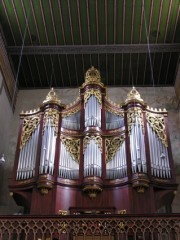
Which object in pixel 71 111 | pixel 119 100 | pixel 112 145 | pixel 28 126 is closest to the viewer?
pixel 112 145

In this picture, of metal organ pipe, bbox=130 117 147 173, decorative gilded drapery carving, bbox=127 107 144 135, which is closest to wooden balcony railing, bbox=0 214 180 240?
metal organ pipe, bbox=130 117 147 173

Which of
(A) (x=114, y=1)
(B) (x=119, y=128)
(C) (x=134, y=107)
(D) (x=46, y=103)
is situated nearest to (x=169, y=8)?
(A) (x=114, y=1)

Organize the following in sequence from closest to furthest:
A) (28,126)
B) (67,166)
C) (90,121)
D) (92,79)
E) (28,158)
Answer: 1. (67,166)
2. (28,158)
3. (90,121)
4. (28,126)
5. (92,79)

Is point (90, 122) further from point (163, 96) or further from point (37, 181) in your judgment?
point (163, 96)

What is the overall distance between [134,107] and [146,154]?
1811 millimetres

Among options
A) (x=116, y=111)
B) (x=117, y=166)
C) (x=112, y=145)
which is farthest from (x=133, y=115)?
(x=117, y=166)

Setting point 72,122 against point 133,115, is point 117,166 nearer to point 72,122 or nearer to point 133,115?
point 133,115

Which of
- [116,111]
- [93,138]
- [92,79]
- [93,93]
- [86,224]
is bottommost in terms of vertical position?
[86,224]

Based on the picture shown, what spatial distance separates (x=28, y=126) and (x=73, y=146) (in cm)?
170

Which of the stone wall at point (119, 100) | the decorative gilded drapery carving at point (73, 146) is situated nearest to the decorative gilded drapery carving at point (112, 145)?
the decorative gilded drapery carving at point (73, 146)

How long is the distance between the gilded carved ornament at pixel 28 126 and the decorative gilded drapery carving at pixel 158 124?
3.59 m

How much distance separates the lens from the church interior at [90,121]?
8883mm

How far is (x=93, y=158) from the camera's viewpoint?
10.5 m

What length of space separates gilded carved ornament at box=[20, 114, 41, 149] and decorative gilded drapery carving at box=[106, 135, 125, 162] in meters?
2.41
